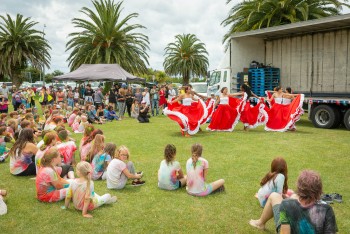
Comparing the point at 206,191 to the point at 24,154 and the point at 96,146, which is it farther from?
the point at 24,154

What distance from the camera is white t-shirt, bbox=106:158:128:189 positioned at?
19.8ft

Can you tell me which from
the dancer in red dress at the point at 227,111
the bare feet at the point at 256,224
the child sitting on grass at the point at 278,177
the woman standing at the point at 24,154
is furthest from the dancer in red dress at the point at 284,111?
the woman standing at the point at 24,154

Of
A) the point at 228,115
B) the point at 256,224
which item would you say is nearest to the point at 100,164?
the point at 256,224

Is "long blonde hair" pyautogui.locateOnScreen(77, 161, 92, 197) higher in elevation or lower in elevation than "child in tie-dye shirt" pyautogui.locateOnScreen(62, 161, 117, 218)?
higher

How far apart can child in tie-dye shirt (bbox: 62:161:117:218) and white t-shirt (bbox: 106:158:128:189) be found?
2.61ft

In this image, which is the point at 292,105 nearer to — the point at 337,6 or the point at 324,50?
the point at 324,50

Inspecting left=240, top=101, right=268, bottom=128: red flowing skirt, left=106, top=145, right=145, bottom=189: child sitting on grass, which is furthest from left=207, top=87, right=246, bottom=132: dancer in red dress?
left=106, top=145, right=145, bottom=189: child sitting on grass

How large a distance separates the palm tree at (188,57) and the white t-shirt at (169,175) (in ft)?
145

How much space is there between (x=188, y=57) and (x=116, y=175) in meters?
45.2

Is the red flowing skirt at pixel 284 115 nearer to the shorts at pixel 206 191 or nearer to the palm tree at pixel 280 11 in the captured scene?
the shorts at pixel 206 191

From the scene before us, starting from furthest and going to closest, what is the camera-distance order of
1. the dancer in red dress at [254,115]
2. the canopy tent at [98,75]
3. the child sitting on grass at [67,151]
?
1. the canopy tent at [98,75]
2. the dancer in red dress at [254,115]
3. the child sitting on grass at [67,151]

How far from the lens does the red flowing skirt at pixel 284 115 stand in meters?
12.7

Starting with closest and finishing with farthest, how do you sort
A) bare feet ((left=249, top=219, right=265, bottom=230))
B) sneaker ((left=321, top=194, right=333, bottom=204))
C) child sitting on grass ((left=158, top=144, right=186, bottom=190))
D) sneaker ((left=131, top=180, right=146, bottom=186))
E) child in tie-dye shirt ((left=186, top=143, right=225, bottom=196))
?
bare feet ((left=249, top=219, right=265, bottom=230)) < sneaker ((left=321, top=194, right=333, bottom=204)) < child in tie-dye shirt ((left=186, top=143, right=225, bottom=196)) < child sitting on grass ((left=158, top=144, right=186, bottom=190)) < sneaker ((left=131, top=180, right=146, bottom=186))

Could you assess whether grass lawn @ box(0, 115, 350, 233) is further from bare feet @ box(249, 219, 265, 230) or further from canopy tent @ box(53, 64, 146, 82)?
canopy tent @ box(53, 64, 146, 82)
